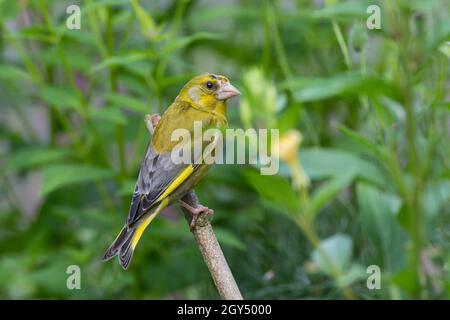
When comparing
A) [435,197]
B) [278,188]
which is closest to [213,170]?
[435,197]

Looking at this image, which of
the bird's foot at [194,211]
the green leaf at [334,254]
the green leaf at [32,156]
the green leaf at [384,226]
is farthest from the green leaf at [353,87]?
the green leaf at [32,156]

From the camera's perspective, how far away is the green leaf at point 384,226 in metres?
1.45

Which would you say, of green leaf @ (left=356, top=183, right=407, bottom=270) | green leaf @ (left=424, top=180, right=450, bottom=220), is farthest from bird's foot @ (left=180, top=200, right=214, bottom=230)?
green leaf @ (left=424, top=180, right=450, bottom=220)

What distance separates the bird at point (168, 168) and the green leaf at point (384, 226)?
1.37ft

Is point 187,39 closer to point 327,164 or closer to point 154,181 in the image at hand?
point 154,181

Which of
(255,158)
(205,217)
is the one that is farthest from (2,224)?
(255,158)

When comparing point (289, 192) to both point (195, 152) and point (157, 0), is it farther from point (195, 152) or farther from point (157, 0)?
point (157, 0)

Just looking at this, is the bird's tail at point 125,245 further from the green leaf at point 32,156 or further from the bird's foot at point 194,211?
the green leaf at point 32,156

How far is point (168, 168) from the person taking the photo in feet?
6.51

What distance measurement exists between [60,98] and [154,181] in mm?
595

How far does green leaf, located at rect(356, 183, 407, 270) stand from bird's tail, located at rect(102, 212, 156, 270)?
52cm

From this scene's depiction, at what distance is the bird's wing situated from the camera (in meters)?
1.92

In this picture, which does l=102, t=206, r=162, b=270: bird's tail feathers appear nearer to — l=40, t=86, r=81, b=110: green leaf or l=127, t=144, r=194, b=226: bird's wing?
l=127, t=144, r=194, b=226: bird's wing

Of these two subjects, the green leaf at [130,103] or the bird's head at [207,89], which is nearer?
the bird's head at [207,89]
